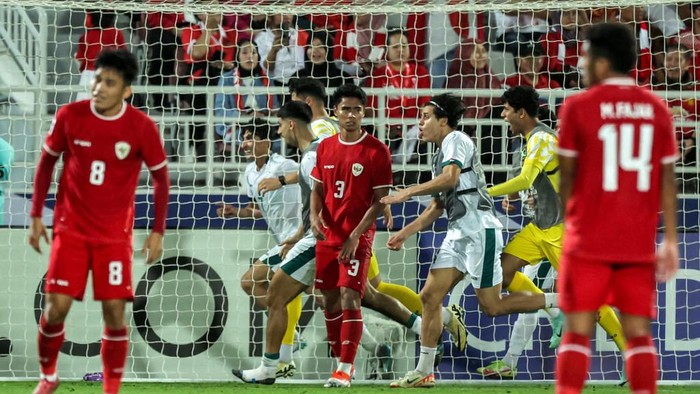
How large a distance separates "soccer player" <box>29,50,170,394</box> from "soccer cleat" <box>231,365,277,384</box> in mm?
2487

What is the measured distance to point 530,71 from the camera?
11195 millimetres

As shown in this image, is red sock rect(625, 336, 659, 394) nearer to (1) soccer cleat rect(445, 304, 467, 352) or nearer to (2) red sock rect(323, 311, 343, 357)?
(2) red sock rect(323, 311, 343, 357)

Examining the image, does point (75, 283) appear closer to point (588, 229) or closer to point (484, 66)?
point (588, 229)

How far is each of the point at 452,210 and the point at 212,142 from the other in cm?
262

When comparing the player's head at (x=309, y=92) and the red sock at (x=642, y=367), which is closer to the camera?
the red sock at (x=642, y=367)

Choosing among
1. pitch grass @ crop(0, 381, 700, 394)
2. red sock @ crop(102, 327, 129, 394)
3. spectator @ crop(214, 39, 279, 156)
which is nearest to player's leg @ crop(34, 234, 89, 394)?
red sock @ crop(102, 327, 129, 394)

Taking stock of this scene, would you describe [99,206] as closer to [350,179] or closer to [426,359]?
[350,179]

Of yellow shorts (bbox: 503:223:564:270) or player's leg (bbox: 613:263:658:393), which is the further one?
yellow shorts (bbox: 503:223:564:270)

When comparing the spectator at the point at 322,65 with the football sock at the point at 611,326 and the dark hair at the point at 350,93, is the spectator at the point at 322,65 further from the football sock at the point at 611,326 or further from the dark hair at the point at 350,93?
the football sock at the point at 611,326

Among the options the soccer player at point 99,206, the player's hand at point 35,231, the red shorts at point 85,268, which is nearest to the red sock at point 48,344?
the soccer player at point 99,206

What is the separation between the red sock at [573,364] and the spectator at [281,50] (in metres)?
6.76

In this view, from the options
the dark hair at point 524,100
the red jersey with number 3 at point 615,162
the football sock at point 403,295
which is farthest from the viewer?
the football sock at point 403,295

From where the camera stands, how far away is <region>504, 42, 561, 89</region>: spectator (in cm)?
1088

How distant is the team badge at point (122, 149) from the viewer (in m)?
5.89
